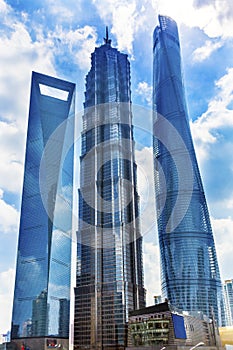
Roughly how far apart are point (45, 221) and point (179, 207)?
1427 cm

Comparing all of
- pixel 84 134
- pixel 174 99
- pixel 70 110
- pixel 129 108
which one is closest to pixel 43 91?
pixel 70 110

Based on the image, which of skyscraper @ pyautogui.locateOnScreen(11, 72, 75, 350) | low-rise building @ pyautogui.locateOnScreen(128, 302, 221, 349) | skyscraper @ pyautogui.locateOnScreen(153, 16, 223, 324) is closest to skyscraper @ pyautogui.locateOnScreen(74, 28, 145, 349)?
skyscraper @ pyautogui.locateOnScreen(11, 72, 75, 350)

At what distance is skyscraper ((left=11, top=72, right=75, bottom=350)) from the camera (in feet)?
130

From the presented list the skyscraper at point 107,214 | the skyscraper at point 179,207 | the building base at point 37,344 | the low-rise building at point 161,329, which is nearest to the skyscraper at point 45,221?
the building base at point 37,344

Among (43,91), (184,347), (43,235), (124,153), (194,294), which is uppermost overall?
(43,91)

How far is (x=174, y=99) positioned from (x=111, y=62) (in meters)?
15.0

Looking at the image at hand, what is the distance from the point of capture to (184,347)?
20141 millimetres

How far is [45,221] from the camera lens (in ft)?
135

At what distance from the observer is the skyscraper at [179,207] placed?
125ft

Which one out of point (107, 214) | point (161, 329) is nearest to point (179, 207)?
point (107, 214)

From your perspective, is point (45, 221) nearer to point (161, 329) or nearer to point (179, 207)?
point (179, 207)

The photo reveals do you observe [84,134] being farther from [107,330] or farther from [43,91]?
[107,330]

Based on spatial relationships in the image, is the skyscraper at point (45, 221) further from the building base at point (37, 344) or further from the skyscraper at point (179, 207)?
the skyscraper at point (179, 207)

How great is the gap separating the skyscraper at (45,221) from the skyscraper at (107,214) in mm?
2169
